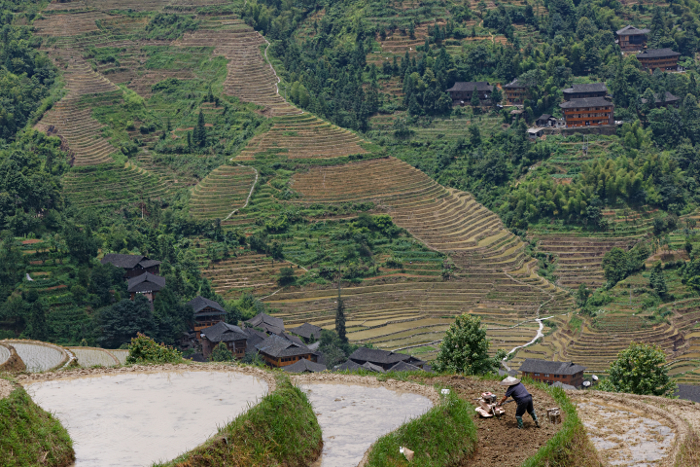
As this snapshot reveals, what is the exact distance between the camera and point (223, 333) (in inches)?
1438

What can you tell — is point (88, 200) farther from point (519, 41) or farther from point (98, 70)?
point (519, 41)

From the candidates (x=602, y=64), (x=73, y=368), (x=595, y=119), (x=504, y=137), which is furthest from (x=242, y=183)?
(x=73, y=368)

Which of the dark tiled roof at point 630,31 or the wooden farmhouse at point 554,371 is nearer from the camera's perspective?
the wooden farmhouse at point 554,371

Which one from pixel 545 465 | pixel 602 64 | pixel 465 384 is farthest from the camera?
pixel 602 64

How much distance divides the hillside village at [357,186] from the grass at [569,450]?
8015mm

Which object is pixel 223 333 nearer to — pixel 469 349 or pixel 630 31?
pixel 469 349

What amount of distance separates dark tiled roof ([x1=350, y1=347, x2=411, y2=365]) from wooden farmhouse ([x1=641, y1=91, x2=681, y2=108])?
26410 millimetres

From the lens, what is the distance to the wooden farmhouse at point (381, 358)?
34.8 metres

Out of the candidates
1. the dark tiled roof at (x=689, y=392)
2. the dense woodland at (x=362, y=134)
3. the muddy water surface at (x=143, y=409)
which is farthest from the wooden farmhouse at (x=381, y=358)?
the muddy water surface at (x=143, y=409)

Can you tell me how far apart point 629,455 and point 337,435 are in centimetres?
241

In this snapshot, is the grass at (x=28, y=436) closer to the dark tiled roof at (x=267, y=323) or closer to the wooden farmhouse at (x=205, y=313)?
the wooden farmhouse at (x=205, y=313)

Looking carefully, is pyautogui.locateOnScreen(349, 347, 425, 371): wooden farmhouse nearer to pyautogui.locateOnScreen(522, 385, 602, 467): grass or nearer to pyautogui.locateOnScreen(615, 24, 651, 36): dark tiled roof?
pyautogui.locateOnScreen(522, 385, 602, 467): grass

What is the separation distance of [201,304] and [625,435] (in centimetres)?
3080

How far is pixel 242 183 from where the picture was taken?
156ft
